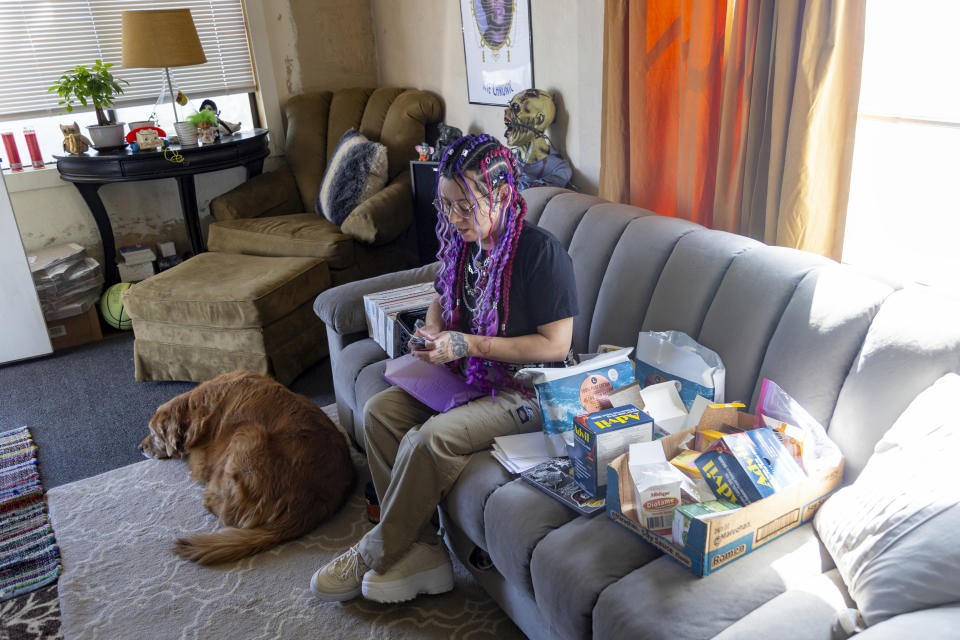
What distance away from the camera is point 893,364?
130 cm

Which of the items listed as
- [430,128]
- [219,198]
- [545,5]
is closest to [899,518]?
[545,5]

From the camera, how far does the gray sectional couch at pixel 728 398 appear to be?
115cm

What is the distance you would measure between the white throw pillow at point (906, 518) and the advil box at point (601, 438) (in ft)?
1.21

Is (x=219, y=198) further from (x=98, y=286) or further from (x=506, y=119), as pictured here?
(x=506, y=119)

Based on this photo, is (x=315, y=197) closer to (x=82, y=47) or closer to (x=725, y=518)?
(x=82, y=47)

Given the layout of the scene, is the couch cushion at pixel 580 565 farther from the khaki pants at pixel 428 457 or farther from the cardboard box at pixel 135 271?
the cardboard box at pixel 135 271

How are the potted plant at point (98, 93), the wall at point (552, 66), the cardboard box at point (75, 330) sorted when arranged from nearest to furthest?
the wall at point (552, 66) < the potted plant at point (98, 93) < the cardboard box at point (75, 330)

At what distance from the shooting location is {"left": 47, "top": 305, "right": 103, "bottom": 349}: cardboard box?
3586mm

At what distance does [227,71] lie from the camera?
422 cm

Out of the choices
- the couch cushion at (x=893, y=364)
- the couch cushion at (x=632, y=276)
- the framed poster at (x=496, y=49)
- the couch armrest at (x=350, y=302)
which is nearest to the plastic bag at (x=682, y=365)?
the couch cushion at (x=632, y=276)

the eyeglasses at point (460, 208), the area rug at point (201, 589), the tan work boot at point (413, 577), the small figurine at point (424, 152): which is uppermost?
the eyeglasses at point (460, 208)

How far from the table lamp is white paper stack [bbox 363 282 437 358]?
2024 millimetres

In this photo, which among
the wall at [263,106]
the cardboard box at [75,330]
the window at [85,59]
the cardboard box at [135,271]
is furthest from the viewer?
the cardboard box at [135,271]

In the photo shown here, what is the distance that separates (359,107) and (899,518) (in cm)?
372
